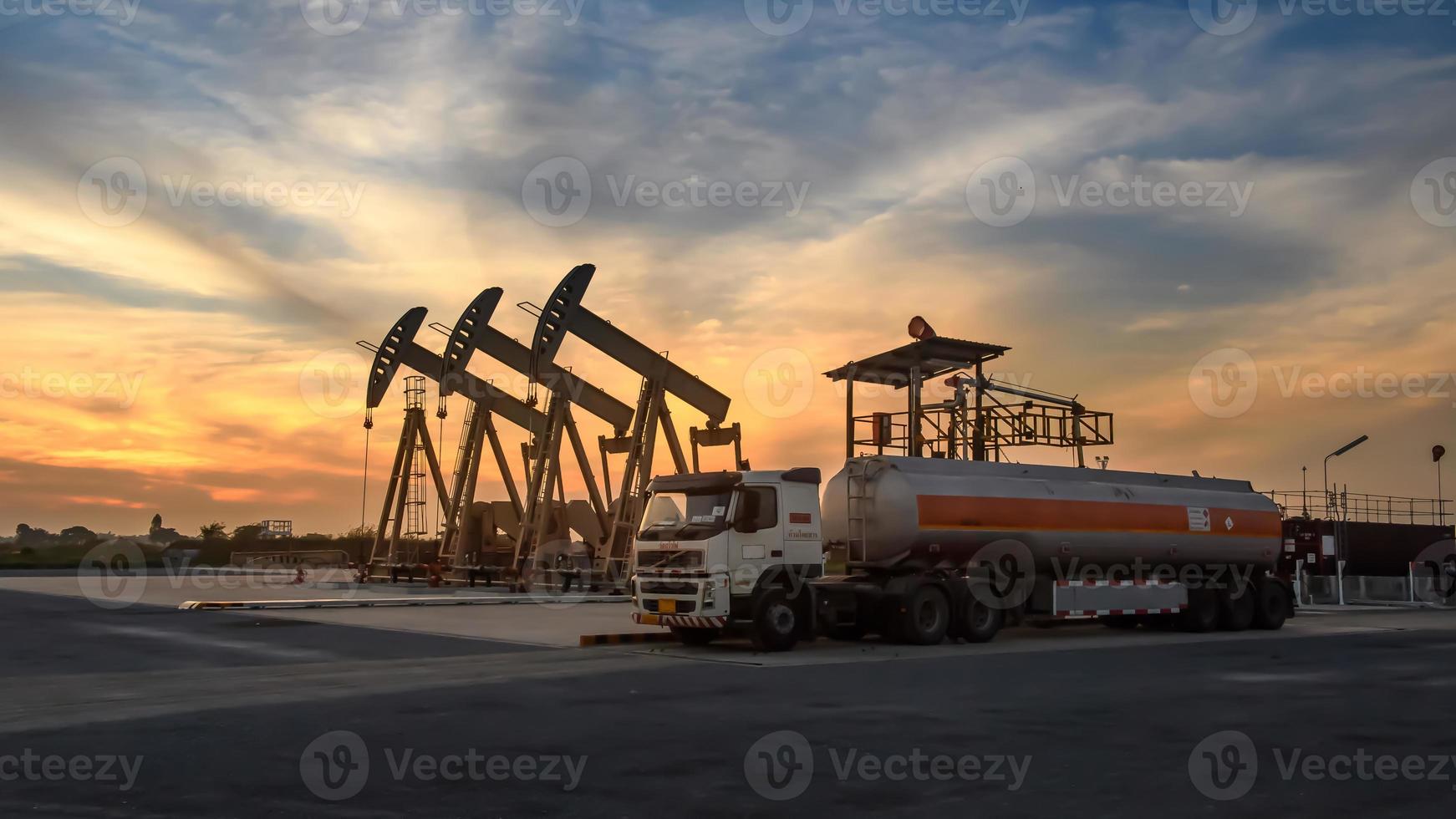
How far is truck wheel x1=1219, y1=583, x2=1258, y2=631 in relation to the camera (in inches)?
1011

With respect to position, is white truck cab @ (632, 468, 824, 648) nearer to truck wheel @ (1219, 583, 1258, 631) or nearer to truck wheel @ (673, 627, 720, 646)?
truck wheel @ (673, 627, 720, 646)

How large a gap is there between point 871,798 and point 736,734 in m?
2.65

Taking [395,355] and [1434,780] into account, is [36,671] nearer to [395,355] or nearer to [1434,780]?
[1434,780]

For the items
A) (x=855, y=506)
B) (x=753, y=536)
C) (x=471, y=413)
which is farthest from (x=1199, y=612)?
(x=471, y=413)

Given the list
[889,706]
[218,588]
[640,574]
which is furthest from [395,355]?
[889,706]

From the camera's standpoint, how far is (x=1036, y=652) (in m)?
19.1

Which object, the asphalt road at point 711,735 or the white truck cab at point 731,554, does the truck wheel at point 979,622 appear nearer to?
the asphalt road at point 711,735

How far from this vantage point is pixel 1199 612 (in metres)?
25.3

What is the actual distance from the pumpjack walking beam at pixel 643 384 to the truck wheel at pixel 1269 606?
60.4ft

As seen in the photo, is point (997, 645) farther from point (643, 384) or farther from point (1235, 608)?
point (643, 384)

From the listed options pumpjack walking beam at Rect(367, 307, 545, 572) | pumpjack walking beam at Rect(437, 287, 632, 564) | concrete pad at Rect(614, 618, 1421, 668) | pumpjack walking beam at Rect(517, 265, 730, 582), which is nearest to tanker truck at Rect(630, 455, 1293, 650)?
concrete pad at Rect(614, 618, 1421, 668)

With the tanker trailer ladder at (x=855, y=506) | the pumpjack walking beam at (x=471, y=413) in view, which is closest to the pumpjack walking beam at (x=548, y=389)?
the pumpjack walking beam at (x=471, y=413)

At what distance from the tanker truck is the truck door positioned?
0.02 metres

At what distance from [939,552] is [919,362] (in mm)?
7528
